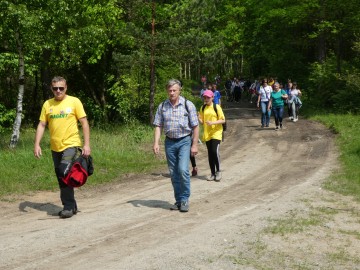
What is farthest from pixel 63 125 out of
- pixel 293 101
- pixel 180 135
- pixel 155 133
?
pixel 293 101

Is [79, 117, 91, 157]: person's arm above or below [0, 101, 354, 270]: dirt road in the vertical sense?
above

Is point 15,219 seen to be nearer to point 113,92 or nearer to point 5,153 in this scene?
point 5,153

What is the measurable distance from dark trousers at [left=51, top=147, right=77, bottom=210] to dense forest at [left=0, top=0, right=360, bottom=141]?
282 inches

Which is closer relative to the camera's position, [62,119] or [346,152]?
[62,119]

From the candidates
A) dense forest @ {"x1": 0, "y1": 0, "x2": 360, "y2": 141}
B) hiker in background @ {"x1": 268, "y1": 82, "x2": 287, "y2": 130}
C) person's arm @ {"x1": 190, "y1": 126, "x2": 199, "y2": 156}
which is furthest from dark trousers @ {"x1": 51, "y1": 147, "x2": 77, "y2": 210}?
hiker in background @ {"x1": 268, "y1": 82, "x2": 287, "y2": 130}

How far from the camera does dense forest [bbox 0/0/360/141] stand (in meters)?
15.3

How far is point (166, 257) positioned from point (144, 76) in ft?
60.2

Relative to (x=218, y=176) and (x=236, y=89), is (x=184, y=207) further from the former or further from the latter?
(x=236, y=89)

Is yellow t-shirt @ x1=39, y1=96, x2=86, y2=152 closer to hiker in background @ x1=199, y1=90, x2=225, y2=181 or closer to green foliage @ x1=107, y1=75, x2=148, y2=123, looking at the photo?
hiker in background @ x1=199, y1=90, x2=225, y2=181

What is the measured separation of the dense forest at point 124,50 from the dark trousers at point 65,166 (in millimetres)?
7169

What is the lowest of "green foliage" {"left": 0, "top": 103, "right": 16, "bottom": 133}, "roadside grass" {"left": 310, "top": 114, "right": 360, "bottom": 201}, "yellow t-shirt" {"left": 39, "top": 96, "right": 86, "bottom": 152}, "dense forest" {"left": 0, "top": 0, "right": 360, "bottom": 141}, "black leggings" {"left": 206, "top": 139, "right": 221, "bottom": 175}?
"roadside grass" {"left": 310, "top": 114, "right": 360, "bottom": 201}

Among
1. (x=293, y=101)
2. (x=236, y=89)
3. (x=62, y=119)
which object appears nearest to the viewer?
(x=62, y=119)

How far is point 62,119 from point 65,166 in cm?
68

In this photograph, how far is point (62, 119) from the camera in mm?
7582
